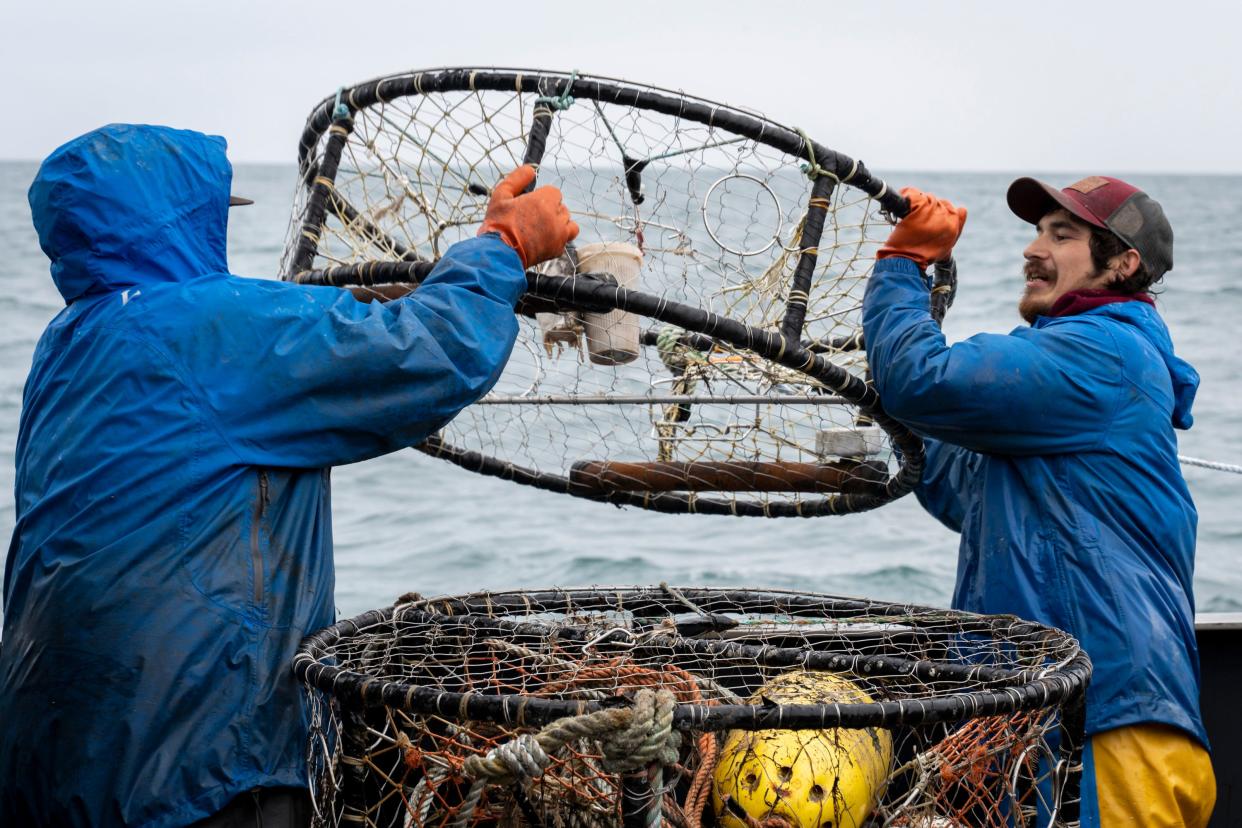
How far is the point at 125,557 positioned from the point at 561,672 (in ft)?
2.69

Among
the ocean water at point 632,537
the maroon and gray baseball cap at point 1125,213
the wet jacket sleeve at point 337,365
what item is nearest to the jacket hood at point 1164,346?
the maroon and gray baseball cap at point 1125,213

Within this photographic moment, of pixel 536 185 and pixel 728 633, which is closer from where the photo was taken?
pixel 536 185

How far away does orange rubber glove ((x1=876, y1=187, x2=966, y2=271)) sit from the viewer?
3.19 m

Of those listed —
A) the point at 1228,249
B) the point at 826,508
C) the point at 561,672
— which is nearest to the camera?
the point at 561,672

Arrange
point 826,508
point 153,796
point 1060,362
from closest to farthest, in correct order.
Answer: point 153,796, point 1060,362, point 826,508

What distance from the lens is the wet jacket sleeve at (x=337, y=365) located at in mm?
2549

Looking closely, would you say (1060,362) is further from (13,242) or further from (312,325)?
(13,242)

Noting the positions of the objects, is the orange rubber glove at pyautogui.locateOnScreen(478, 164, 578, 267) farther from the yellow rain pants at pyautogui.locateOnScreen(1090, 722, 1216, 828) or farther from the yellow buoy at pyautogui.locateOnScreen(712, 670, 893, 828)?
the yellow rain pants at pyautogui.locateOnScreen(1090, 722, 1216, 828)

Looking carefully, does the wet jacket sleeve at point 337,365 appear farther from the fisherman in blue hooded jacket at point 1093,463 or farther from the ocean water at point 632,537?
the ocean water at point 632,537

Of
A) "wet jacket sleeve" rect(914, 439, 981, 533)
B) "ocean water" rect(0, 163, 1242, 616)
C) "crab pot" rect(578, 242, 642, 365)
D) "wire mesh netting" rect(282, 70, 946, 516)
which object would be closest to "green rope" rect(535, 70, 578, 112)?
"wire mesh netting" rect(282, 70, 946, 516)

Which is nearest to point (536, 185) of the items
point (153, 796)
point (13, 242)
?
point (153, 796)

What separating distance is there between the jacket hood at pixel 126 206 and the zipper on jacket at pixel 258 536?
43 cm

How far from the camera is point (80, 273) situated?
2.65 m

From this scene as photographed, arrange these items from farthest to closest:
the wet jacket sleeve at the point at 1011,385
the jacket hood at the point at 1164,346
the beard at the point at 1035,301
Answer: the beard at the point at 1035,301, the jacket hood at the point at 1164,346, the wet jacket sleeve at the point at 1011,385
